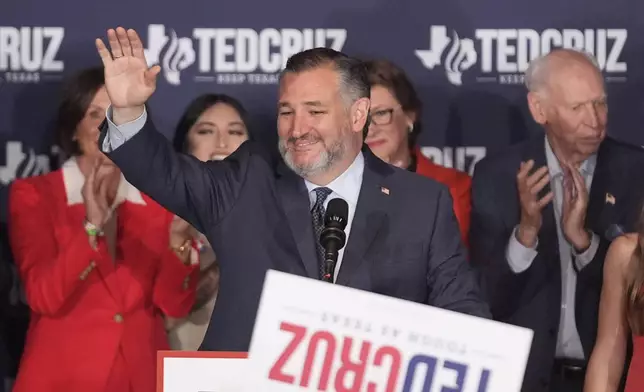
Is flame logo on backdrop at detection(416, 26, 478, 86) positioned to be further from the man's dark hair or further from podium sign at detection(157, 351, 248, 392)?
podium sign at detection(157, 351, 248, 392)

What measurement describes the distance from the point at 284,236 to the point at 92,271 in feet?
3.73

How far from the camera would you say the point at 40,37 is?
4.24 meters

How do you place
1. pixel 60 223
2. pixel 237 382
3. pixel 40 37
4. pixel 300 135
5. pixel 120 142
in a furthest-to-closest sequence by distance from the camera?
pixel 40 37 → pixel 60 223 → pixel 300 135 → pixel 120 142 → pixel 237 382

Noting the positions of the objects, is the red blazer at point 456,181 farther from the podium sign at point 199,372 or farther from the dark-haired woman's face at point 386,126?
the podium sign at point 199,372

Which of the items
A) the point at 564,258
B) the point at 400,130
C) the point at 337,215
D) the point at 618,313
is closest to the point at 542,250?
the point at 564,258

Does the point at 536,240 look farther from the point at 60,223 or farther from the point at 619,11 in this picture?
the point at 60,223

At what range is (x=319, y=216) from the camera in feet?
9.10

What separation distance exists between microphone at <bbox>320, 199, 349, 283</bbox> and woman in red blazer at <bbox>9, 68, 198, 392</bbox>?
1334 millimetres

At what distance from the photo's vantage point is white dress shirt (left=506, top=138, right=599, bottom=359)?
3693 mm

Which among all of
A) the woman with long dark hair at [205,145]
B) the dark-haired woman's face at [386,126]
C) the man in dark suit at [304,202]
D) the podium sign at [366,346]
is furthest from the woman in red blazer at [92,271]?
the podium sign at [366,346]

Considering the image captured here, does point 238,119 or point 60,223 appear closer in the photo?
point 60,223

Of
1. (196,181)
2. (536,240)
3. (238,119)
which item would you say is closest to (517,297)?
(536,240)

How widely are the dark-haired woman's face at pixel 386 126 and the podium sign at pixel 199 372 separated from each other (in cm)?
174

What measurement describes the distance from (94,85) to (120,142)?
1.32m
